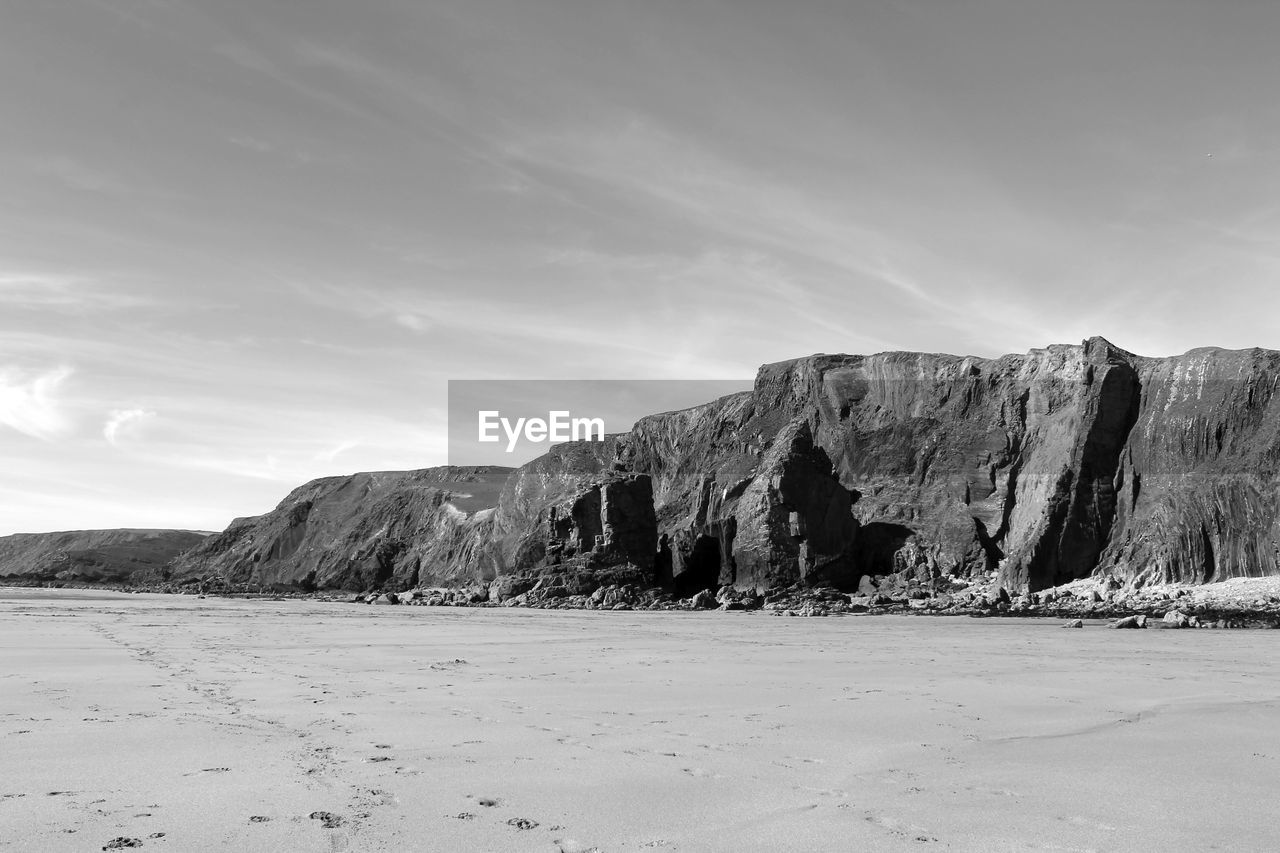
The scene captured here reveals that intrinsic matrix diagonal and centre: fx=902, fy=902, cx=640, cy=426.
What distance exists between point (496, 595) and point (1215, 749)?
51850 millimetres

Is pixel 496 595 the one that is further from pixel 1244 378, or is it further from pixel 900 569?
pixel 1244 378

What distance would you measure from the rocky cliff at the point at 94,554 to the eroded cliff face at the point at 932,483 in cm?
6424

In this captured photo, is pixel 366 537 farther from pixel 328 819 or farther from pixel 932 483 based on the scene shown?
pixel 328 819

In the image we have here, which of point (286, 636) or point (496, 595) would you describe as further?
point (496, 595)

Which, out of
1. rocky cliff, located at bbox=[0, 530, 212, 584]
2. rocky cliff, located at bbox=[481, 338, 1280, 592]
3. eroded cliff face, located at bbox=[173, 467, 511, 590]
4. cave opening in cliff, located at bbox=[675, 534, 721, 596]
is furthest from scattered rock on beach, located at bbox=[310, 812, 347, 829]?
rocky cliff, located at bbox=[0, 530, 212, 584]

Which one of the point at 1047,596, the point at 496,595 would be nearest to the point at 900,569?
the point at 1047,596

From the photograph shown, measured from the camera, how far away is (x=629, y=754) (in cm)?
706

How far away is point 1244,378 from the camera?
2061 inches

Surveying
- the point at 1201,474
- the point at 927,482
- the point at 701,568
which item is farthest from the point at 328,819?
the point at 927,482

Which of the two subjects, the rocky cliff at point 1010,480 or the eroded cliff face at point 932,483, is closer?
Answer: the rocky cliff at point 1010,480

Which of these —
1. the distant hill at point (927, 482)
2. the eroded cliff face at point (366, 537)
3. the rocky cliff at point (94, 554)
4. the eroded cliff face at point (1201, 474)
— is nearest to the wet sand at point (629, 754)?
the eroded cliff face at point (1201, 474)

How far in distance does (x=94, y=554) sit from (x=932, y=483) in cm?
13282

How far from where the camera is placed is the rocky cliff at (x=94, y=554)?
406 ft

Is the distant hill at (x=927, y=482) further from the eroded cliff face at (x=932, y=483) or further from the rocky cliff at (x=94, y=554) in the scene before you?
the rocky cliff at (x=94, y=554)
